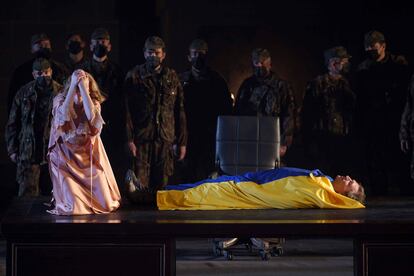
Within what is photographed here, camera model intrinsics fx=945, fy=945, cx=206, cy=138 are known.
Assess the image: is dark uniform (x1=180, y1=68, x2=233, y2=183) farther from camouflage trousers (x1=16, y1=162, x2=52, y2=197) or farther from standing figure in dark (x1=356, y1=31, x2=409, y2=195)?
camouflage trousers (x1=16, y1=162, x2=52, y2=197)

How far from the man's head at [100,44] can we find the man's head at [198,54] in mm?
812

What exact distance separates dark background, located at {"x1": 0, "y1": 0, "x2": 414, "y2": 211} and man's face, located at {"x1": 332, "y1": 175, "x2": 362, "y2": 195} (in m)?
3.51

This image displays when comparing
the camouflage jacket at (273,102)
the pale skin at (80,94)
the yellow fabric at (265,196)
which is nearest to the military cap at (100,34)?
the camouflage jacket at (273,102)

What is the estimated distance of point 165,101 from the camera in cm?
848

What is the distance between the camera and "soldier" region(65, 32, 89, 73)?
8.98m

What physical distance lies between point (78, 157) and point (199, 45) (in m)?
3.77

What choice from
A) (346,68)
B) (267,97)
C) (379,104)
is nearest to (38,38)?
(267,97)

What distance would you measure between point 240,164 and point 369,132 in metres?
2.27

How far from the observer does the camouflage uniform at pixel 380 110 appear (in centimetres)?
882

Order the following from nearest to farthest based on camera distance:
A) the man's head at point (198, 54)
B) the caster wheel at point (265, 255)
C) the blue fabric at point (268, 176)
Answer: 1. the blue fabric at point (268, 176)
2. the caster wheel at point (265, 255)
3. the man's head at point (198, 54)

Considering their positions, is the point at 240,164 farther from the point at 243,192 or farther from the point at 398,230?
the point at 398,230

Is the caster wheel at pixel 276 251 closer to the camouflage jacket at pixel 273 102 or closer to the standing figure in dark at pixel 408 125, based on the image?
the camouflage jacket at pixel 273 102

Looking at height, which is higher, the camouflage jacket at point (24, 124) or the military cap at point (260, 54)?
the military cap at point (260, 54)

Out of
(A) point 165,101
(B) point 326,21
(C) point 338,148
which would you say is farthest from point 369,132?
(A) point 165,101
